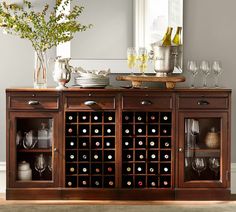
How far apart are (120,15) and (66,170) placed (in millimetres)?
1347

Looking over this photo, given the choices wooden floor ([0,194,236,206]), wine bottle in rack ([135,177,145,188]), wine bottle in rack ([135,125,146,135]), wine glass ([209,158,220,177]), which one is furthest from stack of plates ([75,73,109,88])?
wine glass ([209,158,220,177])

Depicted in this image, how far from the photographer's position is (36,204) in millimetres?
4746

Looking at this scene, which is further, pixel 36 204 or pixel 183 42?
pixel 183 42

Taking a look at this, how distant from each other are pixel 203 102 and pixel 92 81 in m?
0.87

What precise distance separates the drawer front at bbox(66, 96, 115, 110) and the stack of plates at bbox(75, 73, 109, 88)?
11 cm

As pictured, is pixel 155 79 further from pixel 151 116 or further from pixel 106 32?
pixel 106 32

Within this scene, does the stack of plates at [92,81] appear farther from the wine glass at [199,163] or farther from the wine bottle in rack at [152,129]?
the wine glass at [199,163]

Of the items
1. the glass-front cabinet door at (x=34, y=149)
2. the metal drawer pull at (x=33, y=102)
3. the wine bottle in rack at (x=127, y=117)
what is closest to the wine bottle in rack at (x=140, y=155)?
the wine bottle in rack at (x=127, y=117)

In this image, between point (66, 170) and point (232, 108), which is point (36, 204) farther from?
point (232, 108)

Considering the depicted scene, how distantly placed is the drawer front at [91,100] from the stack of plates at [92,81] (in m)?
0.11

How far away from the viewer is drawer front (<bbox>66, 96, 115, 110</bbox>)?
4801 millimetres

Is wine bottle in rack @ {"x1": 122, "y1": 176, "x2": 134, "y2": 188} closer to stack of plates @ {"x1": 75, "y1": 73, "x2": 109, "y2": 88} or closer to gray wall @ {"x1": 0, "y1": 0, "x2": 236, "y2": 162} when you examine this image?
stack of plates @ {"x1": 75, "y1": 73, "x2": 109, "y2": 88}

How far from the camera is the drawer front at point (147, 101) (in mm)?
4812

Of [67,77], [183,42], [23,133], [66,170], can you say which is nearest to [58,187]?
[66,170]
